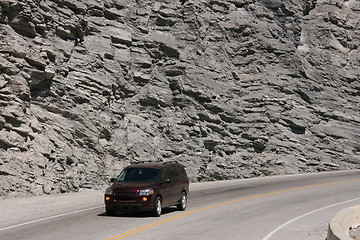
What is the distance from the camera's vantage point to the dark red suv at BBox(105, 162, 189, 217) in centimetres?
1533

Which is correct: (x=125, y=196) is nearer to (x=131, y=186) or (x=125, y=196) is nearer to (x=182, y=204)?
(x=131, y=186)

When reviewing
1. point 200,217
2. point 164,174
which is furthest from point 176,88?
point 200,217

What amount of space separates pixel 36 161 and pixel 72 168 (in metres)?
2.33

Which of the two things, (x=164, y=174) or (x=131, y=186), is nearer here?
(x=131, y=186)

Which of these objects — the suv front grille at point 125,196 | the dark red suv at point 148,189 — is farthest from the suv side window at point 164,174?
the suv front grille at point 125,196

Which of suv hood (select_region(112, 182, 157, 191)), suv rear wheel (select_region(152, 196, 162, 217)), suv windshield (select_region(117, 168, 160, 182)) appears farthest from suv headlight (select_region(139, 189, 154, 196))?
suv windshield (select_region(117, 168, 160, 182))

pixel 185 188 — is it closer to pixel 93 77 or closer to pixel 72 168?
pixel 72 168

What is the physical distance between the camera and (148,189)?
50.7ft

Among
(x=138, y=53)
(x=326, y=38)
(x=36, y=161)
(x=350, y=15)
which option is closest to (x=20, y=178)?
(x=36, y=161)

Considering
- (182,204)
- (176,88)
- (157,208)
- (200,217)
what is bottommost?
(182,204)

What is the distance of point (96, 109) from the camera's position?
2973cm

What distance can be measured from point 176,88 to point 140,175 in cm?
1988

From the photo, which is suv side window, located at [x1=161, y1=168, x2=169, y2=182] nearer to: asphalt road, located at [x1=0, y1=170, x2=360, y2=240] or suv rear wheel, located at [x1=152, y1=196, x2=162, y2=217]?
suv rear wheel, located at [x1=152, y1=196, x2=162, y2=217]

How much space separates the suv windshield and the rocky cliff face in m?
7.94
